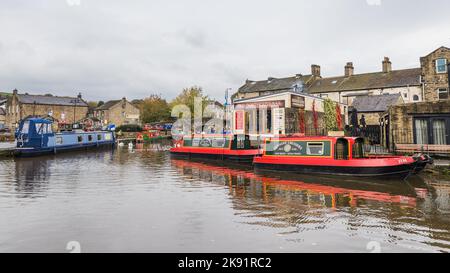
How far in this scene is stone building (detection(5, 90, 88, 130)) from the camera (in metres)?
66.0

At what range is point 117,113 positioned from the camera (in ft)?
240

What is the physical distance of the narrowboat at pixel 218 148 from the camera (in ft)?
76.0

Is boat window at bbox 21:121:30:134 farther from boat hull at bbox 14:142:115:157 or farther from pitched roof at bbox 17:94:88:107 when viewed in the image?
pitched roof at bbox 17:94:88:107

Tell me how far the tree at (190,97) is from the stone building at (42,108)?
20.8 meters

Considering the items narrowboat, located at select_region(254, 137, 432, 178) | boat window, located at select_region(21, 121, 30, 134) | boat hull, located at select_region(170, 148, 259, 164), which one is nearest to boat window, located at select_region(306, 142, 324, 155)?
narrowboat, located at select_region(254, 137, 432, 178)

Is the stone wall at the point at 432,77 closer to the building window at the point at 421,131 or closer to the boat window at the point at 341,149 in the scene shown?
the building window at the point at 421,131

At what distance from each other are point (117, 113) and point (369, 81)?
52952mm

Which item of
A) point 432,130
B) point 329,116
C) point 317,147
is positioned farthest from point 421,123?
point 329,116

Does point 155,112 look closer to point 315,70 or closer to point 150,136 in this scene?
point 150,136

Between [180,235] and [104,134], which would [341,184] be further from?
[104,134]

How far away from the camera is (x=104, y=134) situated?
40750mm

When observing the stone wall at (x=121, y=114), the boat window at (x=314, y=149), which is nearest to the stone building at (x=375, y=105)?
the boat window at (x=314, y=149)

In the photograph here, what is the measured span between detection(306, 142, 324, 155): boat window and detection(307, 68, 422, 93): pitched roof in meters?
28.3
